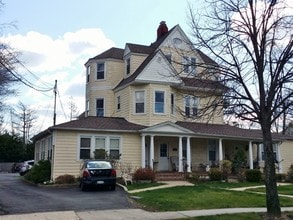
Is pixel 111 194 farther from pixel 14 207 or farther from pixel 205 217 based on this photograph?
pixel 205 217

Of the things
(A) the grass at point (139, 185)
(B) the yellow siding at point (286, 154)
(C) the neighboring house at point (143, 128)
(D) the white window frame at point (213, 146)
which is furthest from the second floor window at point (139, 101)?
(B) the yellow siding at point (286, 154)

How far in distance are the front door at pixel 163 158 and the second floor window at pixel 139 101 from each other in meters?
3.28

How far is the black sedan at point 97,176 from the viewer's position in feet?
69.8

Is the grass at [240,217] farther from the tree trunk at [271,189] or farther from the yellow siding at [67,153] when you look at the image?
the yellow siding at [67,153]

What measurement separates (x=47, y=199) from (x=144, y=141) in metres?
11.5

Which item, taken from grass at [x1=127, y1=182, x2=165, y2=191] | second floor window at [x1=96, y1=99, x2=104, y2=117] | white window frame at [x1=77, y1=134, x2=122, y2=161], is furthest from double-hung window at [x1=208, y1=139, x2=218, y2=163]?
grass at [x1=127, y1=182, x2=165, y2=191]

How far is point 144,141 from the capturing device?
28141 millimetres

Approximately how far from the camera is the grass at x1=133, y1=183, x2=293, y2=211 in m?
15.3

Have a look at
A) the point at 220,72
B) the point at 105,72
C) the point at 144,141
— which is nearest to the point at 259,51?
the point at 220,72

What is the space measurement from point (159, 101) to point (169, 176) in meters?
5.95

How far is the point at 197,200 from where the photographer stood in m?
16.7

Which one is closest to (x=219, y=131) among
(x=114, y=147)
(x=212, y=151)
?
(x=212, y=151)

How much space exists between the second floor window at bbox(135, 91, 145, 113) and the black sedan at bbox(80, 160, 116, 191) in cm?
885

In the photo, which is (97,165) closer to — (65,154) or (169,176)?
(65,154)
